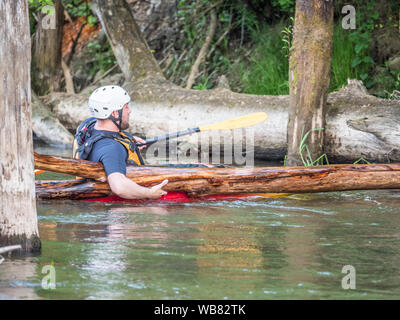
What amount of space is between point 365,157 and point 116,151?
131 inches

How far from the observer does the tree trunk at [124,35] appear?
32.9ft

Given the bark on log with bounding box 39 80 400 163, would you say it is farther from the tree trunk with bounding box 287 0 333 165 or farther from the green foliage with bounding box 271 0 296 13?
the green foliage with bounding box 271 0 296 13

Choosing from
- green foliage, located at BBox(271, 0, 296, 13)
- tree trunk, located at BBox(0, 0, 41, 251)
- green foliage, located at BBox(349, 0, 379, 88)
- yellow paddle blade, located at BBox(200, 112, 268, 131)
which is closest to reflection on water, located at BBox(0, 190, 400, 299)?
tree trunk, located at BBox(0, 0, 41, 251)

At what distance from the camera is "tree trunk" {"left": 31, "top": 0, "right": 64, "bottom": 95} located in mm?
11250

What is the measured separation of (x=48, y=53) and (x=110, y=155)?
6.39 m

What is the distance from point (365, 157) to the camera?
7621mm

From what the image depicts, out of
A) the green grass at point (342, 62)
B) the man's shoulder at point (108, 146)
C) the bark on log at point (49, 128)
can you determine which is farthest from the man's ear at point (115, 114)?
the green grass at point (342, 62)

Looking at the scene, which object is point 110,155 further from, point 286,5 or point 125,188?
point 286,5

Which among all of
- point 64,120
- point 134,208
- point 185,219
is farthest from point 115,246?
point 64,120

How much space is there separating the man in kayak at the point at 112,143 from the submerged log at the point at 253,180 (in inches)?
6.1

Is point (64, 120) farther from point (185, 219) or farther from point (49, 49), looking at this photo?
point (185, 219)

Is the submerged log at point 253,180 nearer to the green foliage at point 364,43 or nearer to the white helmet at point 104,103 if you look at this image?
the white helmet at point 104,103

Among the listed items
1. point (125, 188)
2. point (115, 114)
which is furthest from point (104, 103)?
point (125, 188)

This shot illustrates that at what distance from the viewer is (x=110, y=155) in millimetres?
5535
